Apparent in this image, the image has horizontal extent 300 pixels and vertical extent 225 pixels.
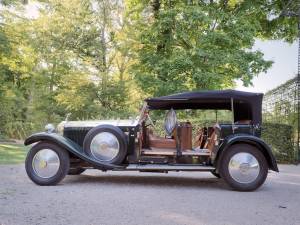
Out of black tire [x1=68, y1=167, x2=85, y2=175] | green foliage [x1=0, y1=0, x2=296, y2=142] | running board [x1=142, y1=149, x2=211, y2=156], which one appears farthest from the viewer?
green foliage [x1=0, y1=0, x2=296, y2=142]

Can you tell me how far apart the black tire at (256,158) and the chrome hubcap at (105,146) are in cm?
199

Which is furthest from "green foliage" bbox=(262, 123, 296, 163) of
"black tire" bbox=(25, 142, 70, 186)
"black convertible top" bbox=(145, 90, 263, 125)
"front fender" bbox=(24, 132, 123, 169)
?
"black tire" bbox=(25, 142, 70, 186)

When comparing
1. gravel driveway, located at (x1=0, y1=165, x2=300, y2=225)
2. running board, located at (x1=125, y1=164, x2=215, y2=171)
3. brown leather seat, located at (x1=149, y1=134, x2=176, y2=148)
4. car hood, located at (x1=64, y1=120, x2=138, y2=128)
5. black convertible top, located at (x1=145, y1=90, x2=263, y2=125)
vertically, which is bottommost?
gravel driveway, located at (x1=0, y1=165, x2=300, y2=225)

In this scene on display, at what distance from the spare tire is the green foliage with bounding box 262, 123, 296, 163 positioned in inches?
307

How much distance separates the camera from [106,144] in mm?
7996

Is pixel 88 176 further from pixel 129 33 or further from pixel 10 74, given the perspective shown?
pixel 10 74

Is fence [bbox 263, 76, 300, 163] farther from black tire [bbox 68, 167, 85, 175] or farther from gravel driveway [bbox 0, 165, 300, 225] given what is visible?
black tire [bbox 68, 167, 85, 175]

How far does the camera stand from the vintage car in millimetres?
7777

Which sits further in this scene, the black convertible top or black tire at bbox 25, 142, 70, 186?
the black convertible top

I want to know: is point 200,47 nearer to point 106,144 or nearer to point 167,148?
point 167,148

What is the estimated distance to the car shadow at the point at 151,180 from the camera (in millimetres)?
8391

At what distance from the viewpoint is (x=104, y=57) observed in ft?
81.6

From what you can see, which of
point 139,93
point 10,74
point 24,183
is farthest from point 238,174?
point 10,74

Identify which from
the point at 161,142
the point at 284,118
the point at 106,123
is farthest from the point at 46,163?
the point at 284,118
